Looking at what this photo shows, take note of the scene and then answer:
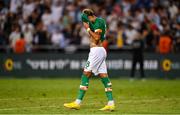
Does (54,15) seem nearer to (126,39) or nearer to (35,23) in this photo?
(35,23)

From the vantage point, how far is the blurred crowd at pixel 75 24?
31625mm

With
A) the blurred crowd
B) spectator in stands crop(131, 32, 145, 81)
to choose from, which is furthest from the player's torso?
the blurred crowd

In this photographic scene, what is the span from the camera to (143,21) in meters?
31.8

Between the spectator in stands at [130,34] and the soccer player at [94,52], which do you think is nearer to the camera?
the soccer player at [94,52]

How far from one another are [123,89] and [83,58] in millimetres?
7801

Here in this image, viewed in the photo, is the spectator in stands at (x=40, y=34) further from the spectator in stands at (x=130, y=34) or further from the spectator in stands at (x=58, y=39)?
the spectator in stands at (x=130, y=34)

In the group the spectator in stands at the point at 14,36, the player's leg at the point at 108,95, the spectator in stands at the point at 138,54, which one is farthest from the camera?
the spectator in stands at the point at 14,36

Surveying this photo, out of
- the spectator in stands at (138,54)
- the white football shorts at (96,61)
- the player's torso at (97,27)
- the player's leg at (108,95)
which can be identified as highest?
the player's torso at (97,27)

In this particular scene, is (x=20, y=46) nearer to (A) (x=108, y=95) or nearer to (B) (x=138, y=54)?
(B) (x=138, y=54)

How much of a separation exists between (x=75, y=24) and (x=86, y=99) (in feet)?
42.1

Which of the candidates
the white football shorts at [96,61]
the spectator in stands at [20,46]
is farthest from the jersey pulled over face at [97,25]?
the spectator in stands at [20,46]

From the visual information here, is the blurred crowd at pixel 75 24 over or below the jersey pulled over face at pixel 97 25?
below

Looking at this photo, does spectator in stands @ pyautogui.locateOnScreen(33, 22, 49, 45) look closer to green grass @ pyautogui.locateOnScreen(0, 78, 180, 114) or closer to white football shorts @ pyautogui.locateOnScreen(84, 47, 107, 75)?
green grass @ pyautogui.locateOnScreen(0, 78, 180, 114)

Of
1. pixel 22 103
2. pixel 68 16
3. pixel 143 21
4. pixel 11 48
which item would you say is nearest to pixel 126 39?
pixel 143 21
